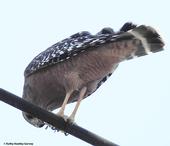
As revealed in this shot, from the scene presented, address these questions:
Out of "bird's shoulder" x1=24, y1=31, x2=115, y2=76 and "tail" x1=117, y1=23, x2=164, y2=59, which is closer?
"tail" x1=117, y1=23, x2=164, y2=59

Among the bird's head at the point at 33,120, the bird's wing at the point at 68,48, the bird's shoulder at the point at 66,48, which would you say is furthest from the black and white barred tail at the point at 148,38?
the bird's head at the point at 33,120

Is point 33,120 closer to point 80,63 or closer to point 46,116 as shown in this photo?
point 80,63

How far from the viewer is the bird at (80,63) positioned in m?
6.09

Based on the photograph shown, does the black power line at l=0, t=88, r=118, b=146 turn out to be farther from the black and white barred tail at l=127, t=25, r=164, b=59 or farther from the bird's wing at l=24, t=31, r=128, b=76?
the bird's wing at l=24, t=31, r=128, b=76

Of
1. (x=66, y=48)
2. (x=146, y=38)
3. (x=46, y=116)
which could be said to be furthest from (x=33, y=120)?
(x=46, y=116)

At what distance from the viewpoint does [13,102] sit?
4.46 m

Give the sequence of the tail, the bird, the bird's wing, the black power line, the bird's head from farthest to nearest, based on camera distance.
Result: 1. the bird's head
2. the bird's wing
3. the bird
4. the tail
5. the black power line

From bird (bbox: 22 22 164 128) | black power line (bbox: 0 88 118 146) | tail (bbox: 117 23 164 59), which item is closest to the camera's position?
black power line (bbox: 0 88 118 146)

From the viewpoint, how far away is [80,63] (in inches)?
258

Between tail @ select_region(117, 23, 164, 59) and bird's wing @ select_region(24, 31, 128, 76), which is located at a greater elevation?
tail @ select_region(117, 23, 164, 59)

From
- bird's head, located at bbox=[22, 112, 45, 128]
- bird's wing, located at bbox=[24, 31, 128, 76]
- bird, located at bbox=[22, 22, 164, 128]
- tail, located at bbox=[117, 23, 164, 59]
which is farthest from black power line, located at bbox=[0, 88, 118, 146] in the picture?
bird's head, located at bbox=[22, 112, 45, 128]

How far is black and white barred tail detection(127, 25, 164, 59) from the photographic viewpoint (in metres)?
5.98

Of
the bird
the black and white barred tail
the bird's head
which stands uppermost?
the black and white barred tail

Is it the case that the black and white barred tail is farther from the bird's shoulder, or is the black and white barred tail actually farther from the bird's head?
the bird's head
